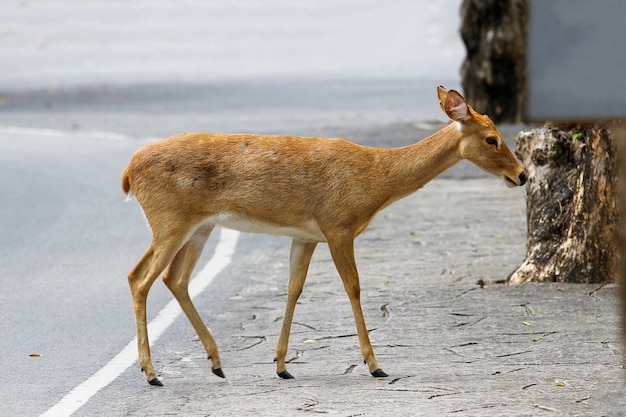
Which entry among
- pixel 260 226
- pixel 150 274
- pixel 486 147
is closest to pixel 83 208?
pixel 150 274

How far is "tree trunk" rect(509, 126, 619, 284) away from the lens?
7.14m

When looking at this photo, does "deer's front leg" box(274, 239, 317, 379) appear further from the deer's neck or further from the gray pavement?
the deer's neck

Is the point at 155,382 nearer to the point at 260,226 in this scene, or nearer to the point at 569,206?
the point at 260,226

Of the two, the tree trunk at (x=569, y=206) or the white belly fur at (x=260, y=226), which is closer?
the white belly fur at (x=260, y=226)

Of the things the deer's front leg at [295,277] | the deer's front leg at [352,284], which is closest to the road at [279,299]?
the deer's front leg at [352,284]

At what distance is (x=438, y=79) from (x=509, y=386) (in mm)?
22684

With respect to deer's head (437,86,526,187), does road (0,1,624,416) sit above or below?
below

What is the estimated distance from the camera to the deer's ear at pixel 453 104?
4.84 metres

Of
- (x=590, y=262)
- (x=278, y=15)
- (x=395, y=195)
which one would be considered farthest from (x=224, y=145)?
(x=278, y=15)

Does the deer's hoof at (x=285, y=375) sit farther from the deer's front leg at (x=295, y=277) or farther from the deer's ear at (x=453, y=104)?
the deer's ear at (x=453, y=104)

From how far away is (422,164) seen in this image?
530 cm

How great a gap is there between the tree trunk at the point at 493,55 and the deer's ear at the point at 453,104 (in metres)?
12.4

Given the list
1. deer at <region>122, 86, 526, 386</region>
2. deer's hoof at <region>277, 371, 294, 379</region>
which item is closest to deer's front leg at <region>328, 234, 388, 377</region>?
deer at <region>122, 86, 526, 386</region>

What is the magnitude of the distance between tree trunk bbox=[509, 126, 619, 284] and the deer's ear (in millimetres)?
2233
